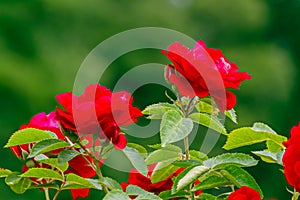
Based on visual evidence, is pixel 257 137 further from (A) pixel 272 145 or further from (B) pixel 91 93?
(B) pixel 91 93

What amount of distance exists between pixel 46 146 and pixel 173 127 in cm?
15

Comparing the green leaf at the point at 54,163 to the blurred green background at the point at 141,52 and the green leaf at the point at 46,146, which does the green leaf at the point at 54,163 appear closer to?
the green leaf at the point at 46,146

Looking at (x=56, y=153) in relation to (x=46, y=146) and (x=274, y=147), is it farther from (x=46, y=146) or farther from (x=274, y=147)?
(x=274, y=147)

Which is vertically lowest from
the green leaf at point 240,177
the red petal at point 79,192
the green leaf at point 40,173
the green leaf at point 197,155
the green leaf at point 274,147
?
the red petal at point 79,192

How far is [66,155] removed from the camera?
0.81 metres

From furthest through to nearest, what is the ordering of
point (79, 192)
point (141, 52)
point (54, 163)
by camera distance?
point (141, 52), point (79, 192), point (54, 163)

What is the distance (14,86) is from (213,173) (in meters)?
3.89

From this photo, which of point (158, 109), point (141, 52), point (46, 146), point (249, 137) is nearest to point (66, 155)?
point (46, 146)

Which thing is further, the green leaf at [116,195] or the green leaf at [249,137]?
the green leaf at [249,137]

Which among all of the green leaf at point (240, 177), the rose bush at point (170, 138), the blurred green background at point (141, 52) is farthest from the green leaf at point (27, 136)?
the blurred green background at point (141, 52)

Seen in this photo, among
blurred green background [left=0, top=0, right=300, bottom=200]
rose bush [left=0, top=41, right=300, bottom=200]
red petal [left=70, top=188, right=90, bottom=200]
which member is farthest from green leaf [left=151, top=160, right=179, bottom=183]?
blurred green background [left=0, top=0, right=300, bottom=200]

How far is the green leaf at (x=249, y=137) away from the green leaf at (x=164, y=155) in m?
0.07

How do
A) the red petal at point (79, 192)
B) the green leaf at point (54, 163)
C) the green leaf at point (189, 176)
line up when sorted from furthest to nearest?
the red petal at point (79, 192) → the green leaf at point (54, 163) → the green leaf at point (189, 176)

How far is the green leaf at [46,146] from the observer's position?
79 centimetres
